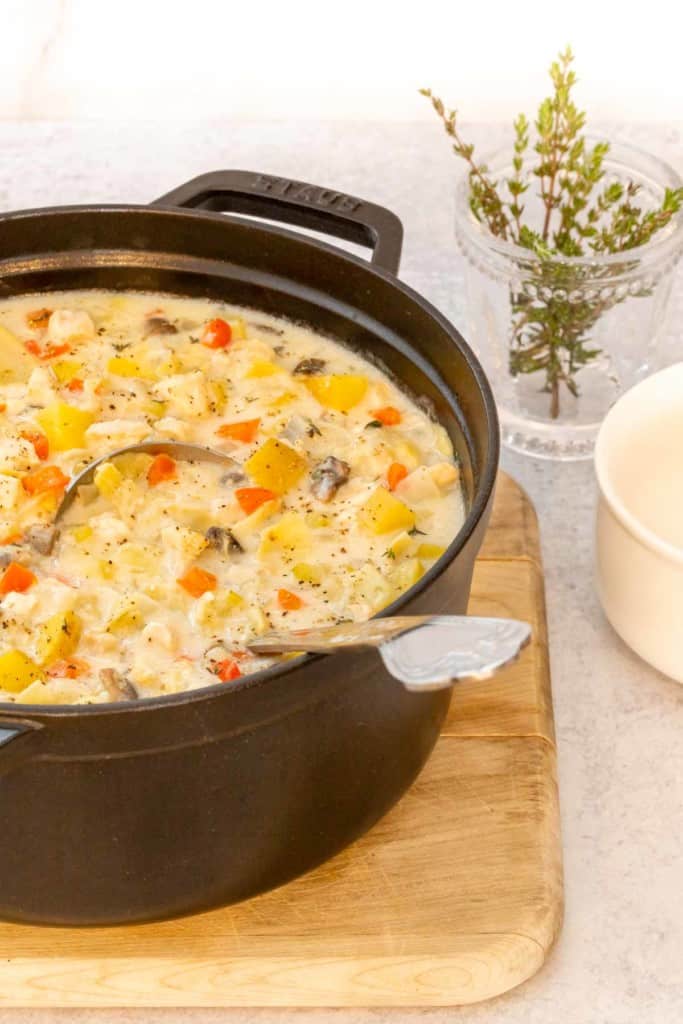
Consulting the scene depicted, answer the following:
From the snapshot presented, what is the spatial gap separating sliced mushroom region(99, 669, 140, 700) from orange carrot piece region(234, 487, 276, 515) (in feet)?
1.28

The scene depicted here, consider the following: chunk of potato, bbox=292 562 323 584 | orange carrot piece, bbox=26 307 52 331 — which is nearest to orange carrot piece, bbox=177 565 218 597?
chunk of potato, bbox=292 562 323 584

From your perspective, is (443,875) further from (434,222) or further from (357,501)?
(434,222)

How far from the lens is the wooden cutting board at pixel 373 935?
1.90 metres

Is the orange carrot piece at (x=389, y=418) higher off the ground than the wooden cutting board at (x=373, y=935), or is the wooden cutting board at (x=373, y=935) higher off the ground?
the orange carrot piece at (x=389, y=418)

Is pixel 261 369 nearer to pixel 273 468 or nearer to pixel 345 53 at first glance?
pixel 273 468

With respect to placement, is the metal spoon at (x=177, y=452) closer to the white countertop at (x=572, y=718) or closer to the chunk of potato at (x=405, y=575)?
the chunk of potato at (x=405, y=575)

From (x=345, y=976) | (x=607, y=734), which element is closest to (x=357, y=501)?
(x=607, y=734)

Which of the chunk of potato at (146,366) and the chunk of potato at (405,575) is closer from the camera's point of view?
the chunk of potato at (405,575)

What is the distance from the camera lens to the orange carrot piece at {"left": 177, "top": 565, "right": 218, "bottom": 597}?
2.10 metres

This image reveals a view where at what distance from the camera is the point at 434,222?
11.5 feet

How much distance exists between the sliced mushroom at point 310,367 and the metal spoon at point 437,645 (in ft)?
2.89

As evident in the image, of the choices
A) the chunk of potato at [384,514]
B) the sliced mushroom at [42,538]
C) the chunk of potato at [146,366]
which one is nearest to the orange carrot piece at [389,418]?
the chunk of potato at [384,514]

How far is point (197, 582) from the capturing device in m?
2.11

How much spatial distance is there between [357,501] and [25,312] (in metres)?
0.75
